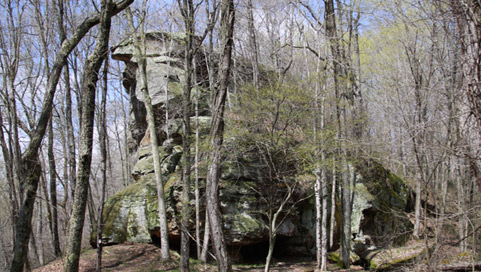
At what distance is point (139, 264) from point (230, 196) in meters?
3.55

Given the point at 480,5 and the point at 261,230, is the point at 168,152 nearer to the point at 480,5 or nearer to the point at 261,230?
the point at 261,230

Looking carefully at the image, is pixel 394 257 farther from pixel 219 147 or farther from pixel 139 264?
pixel 139 264

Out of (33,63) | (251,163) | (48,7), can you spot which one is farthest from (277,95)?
(33,63)

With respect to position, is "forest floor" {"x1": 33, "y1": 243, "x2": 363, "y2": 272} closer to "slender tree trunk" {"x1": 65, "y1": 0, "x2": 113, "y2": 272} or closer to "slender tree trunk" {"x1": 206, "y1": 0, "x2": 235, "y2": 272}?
"slender tree trunk" {"x1": 206, "y1": 0, "x2": 235, "y2": 272}

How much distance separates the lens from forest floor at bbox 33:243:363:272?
9.25m

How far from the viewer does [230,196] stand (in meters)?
11.5

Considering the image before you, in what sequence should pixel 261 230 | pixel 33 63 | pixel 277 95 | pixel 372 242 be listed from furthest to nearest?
pixel 33 63, pixel 372 242, pixel 261 230, pixel 277 95

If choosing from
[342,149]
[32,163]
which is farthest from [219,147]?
[342,149]

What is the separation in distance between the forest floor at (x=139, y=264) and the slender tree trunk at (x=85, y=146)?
4636 mm

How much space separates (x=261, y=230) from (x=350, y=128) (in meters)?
4.69

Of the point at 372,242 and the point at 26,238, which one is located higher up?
the point at 26,238

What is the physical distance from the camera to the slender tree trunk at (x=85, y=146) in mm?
4781

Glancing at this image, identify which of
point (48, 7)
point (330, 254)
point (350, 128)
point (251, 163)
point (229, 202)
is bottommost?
point (330, 254)

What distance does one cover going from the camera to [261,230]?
11.3 meters
